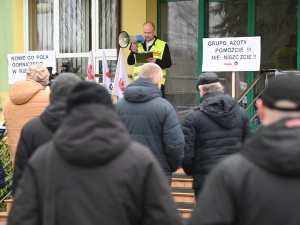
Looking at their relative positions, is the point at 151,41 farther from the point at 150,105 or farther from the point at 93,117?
the point at 93,117

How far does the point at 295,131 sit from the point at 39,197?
127cm

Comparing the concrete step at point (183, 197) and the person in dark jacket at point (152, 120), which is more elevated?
the person in dark jacket at point (152, 120)

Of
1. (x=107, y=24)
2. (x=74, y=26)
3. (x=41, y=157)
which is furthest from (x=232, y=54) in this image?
(x=41, y=157)

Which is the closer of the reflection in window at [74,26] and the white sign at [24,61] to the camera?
the white sign at [24,61]

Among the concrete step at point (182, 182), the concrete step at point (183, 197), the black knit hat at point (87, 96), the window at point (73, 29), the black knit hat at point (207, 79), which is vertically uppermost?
the window at point (73, 29)

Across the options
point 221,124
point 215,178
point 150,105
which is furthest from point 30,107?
point 215,178

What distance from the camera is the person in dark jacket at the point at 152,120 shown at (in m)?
6.04

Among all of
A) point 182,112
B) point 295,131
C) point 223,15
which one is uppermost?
point 223,15

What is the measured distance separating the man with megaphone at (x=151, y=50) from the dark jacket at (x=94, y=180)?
6.64 metres

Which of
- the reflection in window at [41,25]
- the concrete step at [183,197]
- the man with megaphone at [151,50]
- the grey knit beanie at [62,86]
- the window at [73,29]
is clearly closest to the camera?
the grey knit beanie at [62,86]

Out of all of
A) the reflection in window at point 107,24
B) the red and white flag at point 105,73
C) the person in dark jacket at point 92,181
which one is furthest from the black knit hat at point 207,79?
the reflection in window at point 107,24

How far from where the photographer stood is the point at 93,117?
3285mm

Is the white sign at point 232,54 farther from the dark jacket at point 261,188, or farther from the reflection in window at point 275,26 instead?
the dark jacket at point 261,188

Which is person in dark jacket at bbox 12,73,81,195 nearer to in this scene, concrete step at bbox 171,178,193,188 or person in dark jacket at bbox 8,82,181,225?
person in dark jacket at bbox 8,82,181,225
